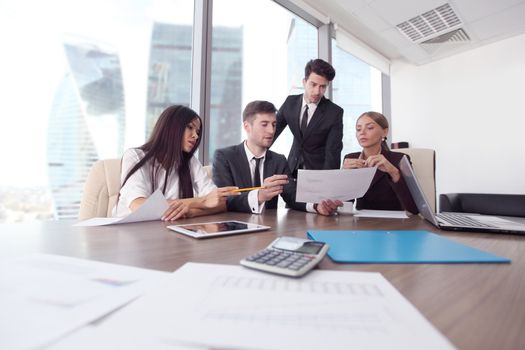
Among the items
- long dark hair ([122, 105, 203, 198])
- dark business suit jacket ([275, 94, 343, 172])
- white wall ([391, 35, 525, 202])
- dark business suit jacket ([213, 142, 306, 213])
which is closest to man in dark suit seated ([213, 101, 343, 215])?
dark business suit jacket ([213, 142, 306, 213])

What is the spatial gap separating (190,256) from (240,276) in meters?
0.15

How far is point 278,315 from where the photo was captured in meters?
0.29

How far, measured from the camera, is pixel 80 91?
1.78 metres

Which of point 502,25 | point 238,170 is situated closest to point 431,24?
point 502,25

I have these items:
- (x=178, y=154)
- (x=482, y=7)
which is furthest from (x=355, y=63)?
(x=178, y=154)

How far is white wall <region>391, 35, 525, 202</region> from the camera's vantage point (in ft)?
11.3

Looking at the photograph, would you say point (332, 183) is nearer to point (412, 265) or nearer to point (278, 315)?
point (412, 265)

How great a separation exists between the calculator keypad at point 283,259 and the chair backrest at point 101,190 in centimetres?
126

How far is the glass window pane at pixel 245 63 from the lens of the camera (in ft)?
7.97

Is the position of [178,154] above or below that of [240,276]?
above

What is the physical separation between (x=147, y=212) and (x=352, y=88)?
3761 millimetres

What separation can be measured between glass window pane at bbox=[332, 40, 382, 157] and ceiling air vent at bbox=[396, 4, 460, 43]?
0.81 meters

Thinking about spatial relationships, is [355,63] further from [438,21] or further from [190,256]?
[190,256]

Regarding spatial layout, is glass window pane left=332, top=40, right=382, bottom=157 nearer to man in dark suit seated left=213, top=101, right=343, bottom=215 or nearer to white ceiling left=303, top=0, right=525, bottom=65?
white ceiling left=303, top=0, right=525, bottom=65
